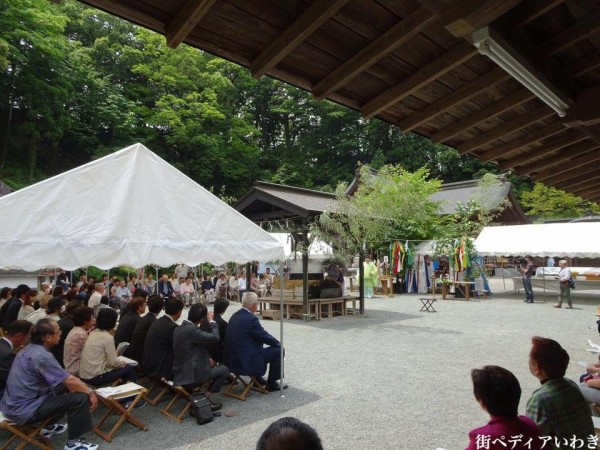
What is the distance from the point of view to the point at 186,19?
2092mm

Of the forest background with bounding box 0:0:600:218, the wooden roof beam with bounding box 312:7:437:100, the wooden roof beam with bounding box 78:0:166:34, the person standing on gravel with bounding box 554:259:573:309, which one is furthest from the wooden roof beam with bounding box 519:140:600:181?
the forest background with bounding box 0:0:600:218

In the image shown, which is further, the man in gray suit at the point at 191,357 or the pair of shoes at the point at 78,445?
the man in gray suit at the point at 191,357

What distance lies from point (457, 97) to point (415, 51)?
71 centimetres

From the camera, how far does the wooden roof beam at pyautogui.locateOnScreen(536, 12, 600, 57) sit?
7.91ft

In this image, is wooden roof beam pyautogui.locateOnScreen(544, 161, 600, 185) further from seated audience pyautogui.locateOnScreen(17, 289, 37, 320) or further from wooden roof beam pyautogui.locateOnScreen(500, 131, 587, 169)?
seated audience pyautogui.locateOnScreen(17, 289, 37, 320)

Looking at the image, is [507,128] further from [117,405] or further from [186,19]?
[117,405]

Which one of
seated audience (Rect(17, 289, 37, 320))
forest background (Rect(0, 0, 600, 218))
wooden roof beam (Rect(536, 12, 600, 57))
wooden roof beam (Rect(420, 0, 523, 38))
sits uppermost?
forest background (Rect(0, 0, 600, 218))

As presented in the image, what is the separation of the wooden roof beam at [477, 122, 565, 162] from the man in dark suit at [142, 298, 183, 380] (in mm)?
4185

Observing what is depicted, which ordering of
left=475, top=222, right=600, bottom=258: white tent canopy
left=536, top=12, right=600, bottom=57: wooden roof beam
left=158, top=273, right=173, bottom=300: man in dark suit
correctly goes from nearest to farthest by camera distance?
left=536, top=12, right=600, bottom=57: wooden roof beam, left=158, top=273, right=173, bottom=300: man in dark suit, left=475, top=222, right=600, bottom=258: white tent canopy

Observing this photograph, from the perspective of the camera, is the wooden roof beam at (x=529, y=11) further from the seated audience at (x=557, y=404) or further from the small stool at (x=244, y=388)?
the small stool at (x=244, y=388)

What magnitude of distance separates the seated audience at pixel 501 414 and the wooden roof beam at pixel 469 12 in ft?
6.19

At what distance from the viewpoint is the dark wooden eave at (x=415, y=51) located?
216 centimetres

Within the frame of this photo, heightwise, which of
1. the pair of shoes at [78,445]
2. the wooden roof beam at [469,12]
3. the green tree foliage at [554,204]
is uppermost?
the green tree foliage at [554,204]

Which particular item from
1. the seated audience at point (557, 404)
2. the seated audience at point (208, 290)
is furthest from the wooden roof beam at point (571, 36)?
the seated audience at point (208, 290)
